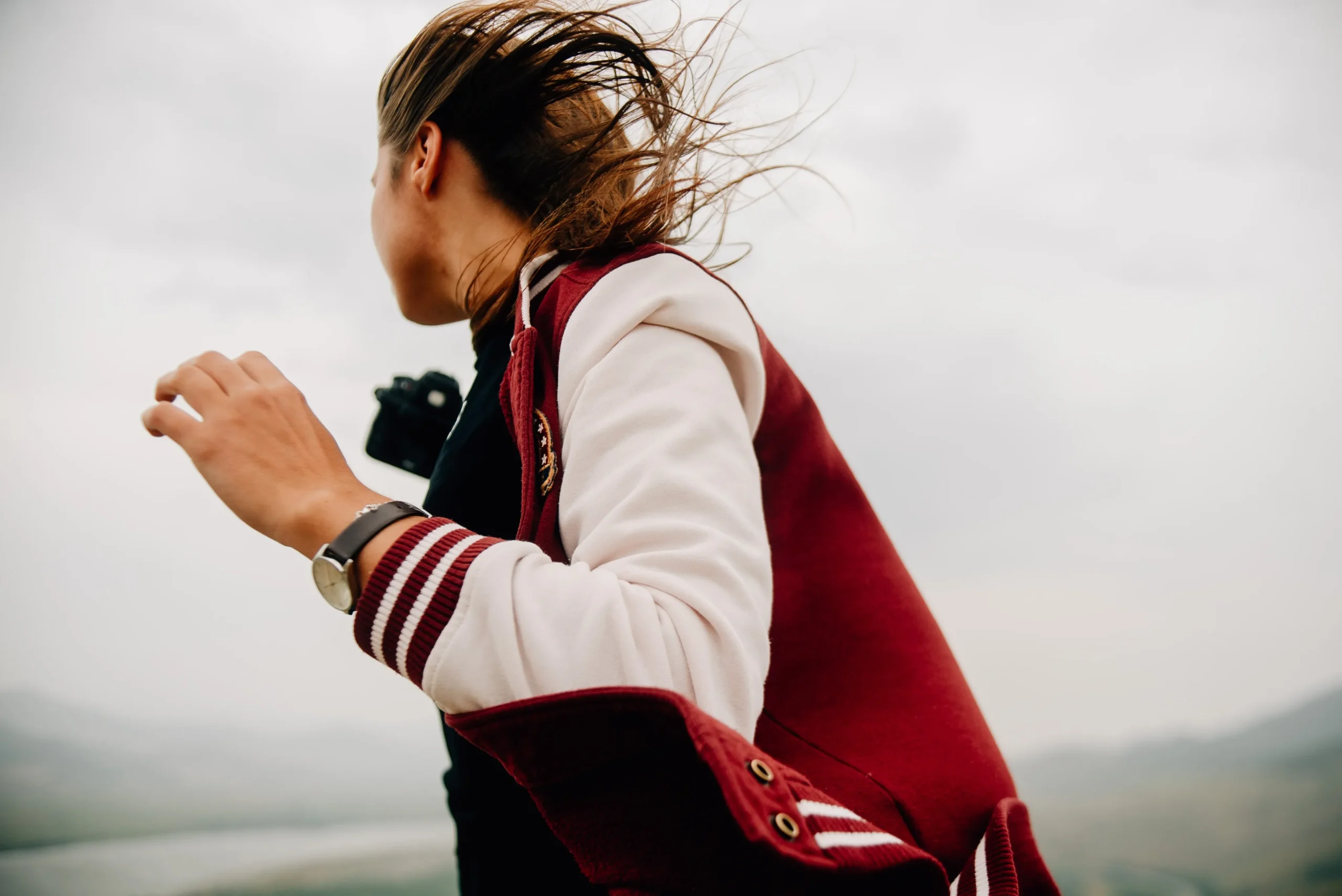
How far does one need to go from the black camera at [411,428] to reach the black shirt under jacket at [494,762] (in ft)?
0.98

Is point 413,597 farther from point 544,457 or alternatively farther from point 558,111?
point 558,111

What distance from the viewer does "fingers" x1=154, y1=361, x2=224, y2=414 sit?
416mm

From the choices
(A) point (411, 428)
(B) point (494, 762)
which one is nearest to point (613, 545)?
(B) point (494, 762)

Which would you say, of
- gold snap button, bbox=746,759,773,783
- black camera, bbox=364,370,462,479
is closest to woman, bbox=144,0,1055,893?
gold snap button, bbox=746,759,773,783

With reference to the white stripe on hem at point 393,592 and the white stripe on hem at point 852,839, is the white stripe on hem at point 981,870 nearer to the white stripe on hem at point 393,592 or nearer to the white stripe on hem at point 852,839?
the white stripe on hem at point 852,839

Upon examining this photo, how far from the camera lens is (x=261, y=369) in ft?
1.44

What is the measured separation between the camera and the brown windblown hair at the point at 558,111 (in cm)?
55

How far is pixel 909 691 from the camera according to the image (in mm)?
425

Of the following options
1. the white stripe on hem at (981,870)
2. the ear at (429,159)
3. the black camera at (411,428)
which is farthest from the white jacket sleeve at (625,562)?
the black camera at (411,428)

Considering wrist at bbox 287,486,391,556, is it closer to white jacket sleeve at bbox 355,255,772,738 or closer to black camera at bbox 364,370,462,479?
white jacket sleeve at bbox 355,255,772,738

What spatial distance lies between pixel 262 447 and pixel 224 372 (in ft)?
0.21

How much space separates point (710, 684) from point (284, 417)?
25cm

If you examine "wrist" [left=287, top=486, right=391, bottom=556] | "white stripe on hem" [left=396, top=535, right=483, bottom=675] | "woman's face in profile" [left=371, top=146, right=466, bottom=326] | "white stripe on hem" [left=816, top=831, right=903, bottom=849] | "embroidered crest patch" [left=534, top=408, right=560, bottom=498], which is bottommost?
"white stripe on hem" [left=816, top=831, right=903, bottom=849]

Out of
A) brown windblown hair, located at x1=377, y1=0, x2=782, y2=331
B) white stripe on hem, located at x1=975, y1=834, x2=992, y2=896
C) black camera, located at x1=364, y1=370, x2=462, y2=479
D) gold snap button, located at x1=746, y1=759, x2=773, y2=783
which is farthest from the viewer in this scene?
black camera, located at x1=364, y1=370, x2=462, y2=479
